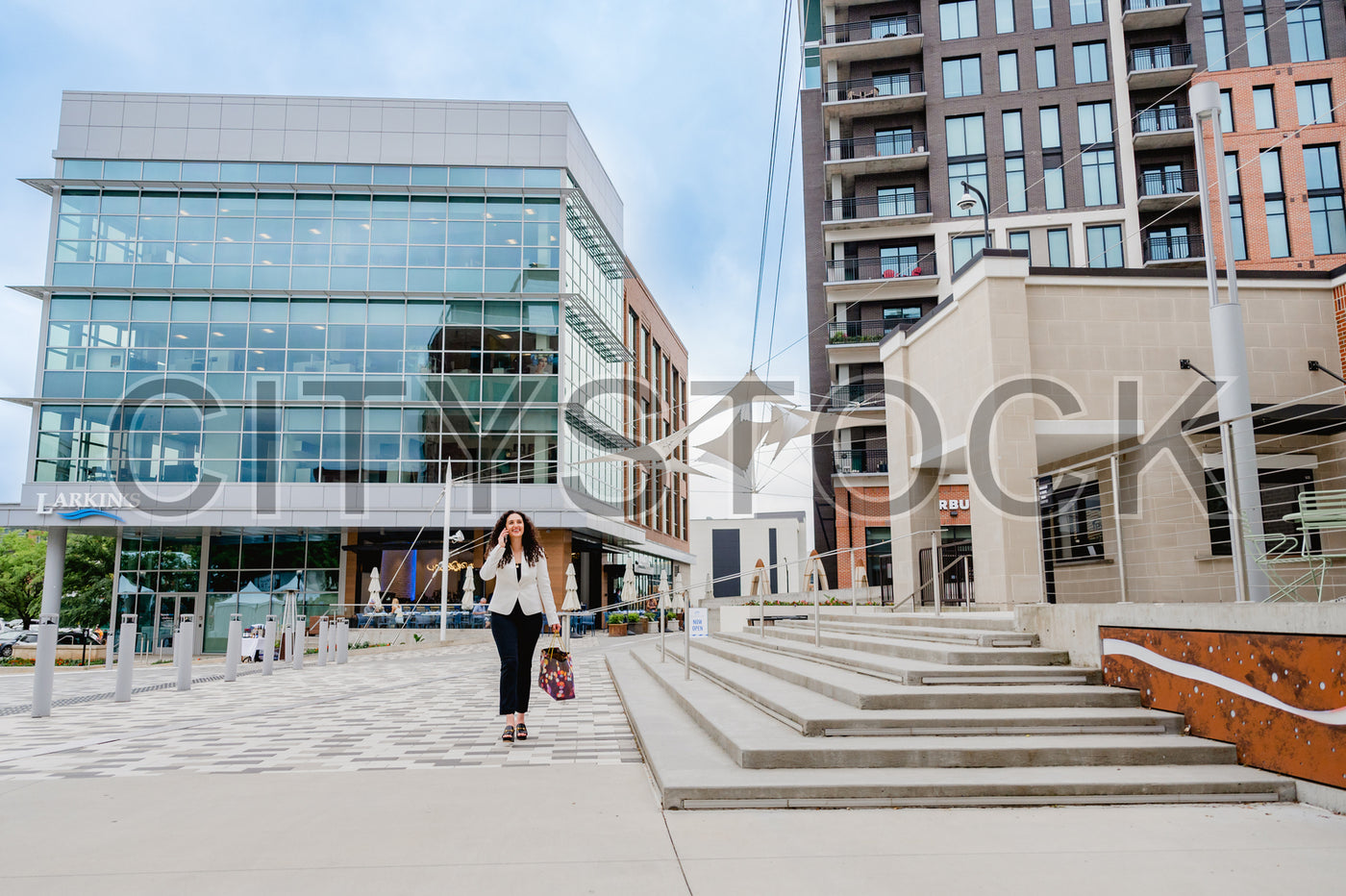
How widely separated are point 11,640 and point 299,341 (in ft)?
57.2

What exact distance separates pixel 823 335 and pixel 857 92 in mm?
10541

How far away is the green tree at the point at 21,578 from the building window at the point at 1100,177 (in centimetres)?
6124

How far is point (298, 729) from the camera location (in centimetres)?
805

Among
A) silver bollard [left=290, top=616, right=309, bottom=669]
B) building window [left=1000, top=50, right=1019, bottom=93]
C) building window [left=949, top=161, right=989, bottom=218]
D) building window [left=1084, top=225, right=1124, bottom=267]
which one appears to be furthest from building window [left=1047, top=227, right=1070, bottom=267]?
silver bollard [left=290, top=616, right=309, bottom=669]

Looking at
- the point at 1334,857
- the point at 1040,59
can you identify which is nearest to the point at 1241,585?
the point at 1334,857

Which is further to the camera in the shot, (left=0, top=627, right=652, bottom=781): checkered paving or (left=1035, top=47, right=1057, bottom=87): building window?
(left=1035, top=47, right=1057, bottom=87): building window

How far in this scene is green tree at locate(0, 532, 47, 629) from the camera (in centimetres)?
5622

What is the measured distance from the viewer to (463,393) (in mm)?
36375

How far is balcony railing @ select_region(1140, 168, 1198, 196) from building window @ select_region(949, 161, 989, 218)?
6.22 metres

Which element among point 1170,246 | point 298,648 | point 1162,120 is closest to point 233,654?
point 298,648

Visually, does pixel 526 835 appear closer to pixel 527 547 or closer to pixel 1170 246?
pixel 527 547

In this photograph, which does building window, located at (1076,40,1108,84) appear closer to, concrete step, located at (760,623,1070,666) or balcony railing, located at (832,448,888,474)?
balcony railing, located at (832,448,888,474)

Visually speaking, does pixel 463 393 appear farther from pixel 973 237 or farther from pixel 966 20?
pixel 966 20

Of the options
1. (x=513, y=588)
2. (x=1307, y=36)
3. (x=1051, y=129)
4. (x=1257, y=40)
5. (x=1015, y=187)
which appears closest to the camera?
(x=513, y=588)
